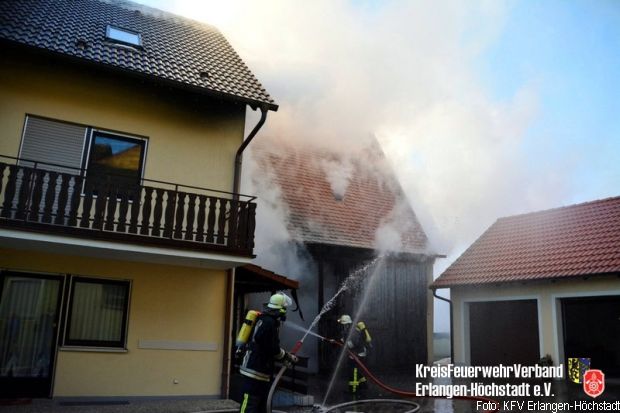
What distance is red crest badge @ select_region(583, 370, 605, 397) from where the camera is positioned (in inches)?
464

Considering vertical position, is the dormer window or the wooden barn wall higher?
the dormer window

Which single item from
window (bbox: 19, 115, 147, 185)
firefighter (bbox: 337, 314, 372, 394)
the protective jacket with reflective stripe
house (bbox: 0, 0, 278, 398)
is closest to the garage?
Result: firefighter (bbox: 337, 314, 372, 394)

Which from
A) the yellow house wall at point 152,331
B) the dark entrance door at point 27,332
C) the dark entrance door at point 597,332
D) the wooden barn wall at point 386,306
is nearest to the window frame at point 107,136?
the yellow house wall at point 152,331

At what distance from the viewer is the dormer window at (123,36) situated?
11.2m

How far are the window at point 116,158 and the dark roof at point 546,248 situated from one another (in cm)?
1004

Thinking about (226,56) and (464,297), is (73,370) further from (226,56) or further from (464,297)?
(464,297)

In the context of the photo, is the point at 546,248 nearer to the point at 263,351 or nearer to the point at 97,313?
the point at 263,351

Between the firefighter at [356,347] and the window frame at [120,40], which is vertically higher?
the window frame at [120,40]

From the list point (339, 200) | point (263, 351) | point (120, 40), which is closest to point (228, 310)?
point (263, 351)

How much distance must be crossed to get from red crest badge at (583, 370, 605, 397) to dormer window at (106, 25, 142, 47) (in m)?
12.1

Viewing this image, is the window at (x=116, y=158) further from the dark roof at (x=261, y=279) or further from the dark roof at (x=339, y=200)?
the dark roof at (x=339, y=200)

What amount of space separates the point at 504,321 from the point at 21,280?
42.7 ft

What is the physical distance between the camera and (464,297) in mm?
16438

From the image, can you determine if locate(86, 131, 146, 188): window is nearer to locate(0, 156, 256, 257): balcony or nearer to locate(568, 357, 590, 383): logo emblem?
locate(0, 156, 256, 257): balcony
